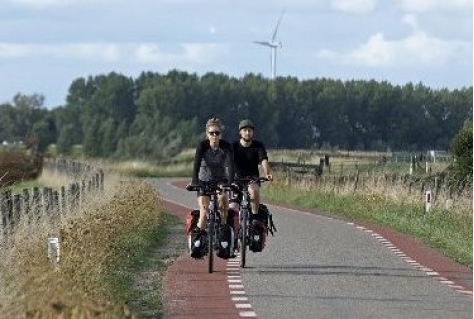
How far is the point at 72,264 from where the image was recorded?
15.7m

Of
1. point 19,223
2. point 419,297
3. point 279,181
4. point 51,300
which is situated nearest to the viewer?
point 51,300

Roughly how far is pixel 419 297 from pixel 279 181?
36465 mm

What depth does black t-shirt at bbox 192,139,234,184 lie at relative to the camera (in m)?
19.0

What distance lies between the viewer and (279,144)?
14275 centimetres

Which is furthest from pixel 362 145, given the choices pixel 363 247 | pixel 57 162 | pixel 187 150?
pixel 363 247

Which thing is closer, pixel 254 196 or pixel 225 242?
pixel 225 242

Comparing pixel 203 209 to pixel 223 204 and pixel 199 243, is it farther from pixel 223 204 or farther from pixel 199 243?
pixel 199 243

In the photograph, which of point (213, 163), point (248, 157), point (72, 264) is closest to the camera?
point (72, 264)

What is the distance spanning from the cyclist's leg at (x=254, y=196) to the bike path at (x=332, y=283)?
831 mm

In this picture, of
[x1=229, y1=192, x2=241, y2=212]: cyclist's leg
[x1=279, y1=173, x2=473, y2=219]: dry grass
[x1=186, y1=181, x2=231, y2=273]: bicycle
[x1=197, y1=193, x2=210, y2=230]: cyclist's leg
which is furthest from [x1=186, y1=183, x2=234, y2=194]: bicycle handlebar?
[x1=279, y1=173, x2=473, y2=219]: dry grass

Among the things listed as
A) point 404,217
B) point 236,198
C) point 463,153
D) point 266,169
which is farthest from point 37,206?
point 463,153

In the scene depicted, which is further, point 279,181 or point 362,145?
point 362,145

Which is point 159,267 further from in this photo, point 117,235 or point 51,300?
point 51,300

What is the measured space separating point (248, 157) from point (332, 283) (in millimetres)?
2331
